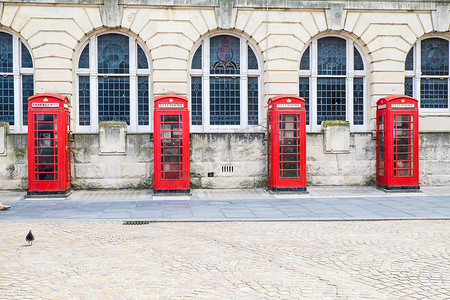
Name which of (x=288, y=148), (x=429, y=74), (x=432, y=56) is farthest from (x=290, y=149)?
(x=432, y=56)

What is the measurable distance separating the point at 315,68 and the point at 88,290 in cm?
1253

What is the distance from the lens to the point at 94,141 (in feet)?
50.9

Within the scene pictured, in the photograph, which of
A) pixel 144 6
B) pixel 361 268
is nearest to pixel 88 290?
pixel 361 268

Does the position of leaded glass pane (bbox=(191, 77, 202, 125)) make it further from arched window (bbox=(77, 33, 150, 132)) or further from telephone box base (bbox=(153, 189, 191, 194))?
telephone box base (bbox=(153, 189, 191, 194))

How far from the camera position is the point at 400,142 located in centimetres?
1548

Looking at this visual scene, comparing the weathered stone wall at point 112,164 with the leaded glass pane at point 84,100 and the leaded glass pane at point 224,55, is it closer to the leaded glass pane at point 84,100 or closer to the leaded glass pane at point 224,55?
the leaded glass pane at point 84,100

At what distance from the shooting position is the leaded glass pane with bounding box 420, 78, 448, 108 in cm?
1720

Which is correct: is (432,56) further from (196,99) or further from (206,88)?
(196,99)

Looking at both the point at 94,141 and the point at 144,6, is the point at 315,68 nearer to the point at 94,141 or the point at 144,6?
the point at 144,6

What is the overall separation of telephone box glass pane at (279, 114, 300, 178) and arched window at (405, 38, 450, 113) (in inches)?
192

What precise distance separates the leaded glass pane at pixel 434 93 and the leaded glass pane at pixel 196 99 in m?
7.53

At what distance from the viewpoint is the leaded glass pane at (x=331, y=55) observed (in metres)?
16.9

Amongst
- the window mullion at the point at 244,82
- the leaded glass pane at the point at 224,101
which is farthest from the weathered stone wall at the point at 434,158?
the leaded glass pane at the point at 224,101

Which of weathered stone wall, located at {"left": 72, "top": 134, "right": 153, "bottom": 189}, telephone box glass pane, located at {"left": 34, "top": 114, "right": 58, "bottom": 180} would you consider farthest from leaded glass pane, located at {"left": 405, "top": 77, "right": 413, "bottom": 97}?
telephone box glass pane, located at {"left": 34, "top": 114, "right": 58, "bottom": 180}
